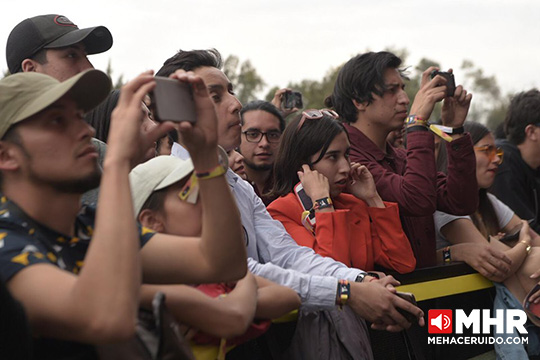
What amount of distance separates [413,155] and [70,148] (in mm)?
2799

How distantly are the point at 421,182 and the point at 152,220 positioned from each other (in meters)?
2.15

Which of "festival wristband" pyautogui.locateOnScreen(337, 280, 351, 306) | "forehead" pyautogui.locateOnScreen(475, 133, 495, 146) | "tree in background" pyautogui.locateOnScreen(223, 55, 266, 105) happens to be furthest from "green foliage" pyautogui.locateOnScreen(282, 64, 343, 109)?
"festival wristband" pyautogui.locateOnScreen(337, 280, 351, 306)

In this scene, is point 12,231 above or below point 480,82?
above

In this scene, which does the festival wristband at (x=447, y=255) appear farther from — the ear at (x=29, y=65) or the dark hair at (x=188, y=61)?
the ear at (x=29, y=65)

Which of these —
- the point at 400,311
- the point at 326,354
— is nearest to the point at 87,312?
the point at 326,354

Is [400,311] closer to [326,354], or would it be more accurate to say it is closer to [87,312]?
[326,354]

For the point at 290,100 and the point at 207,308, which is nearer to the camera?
the point at 207,308

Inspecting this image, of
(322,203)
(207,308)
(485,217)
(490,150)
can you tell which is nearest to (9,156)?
(207,308)

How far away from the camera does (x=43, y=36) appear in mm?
4320

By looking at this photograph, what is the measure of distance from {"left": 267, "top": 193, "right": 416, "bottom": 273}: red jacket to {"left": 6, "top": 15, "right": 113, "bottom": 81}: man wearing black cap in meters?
1.58

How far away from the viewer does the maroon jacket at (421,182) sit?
14.6 ft

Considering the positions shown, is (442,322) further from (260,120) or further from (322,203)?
(260,120)

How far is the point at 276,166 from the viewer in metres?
4.41

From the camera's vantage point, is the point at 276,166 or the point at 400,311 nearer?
the point at 400,311
